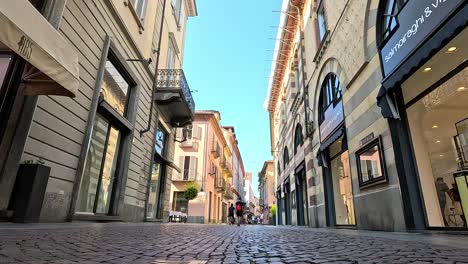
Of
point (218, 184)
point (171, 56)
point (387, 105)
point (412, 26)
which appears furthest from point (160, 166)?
point (218, 184)

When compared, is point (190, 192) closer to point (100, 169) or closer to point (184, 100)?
point (184, 100)

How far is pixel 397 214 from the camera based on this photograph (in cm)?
580

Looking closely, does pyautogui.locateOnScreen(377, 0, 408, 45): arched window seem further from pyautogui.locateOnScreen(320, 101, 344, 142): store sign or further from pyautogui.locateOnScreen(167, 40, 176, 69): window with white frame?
pyautogui.locateOnScreen(167, 40, 176, 69): window with white frame

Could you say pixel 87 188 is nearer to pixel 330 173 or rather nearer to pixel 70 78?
pixel 70 78

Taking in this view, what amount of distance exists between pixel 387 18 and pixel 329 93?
14.2ft

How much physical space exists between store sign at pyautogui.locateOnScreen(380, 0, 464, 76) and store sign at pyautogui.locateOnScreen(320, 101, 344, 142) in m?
3.02

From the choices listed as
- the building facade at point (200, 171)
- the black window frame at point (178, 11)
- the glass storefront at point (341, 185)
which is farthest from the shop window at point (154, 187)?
the building facade at point (200, 171)

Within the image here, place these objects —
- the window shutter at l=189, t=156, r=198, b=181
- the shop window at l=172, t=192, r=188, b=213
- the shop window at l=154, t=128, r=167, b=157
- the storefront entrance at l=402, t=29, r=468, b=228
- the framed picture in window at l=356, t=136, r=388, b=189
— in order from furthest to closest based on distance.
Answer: the window shutter at l=189, t=156, r=198, b=181
the shop window at l=172, t=192, r=188, b=213
the shop window at l=154, t=128, r=167, b=157
the framed picture in window at l=356, t=136, r=388, b=189
the storefront entrance at l=402, t=29, r=468, b=228

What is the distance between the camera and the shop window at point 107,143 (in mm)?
8078

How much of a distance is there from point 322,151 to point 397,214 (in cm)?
510

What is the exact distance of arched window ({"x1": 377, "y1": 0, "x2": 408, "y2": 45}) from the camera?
6.41 meters

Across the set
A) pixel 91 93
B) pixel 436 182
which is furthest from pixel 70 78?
pixel 436 182

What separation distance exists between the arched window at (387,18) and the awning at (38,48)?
21.5ft

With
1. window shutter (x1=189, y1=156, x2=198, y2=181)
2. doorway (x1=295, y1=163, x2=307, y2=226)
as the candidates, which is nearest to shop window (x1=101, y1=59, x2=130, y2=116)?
doorway (x1=295, y1=163, x2=307, y2=226)
